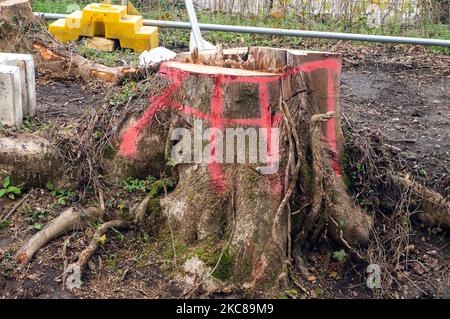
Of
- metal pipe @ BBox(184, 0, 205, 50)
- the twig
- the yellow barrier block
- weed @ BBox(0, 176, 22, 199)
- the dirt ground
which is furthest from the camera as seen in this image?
the yellow barrier block

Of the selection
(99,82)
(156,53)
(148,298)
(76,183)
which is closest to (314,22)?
(156,53)

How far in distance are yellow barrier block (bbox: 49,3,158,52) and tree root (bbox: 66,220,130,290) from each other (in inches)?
154

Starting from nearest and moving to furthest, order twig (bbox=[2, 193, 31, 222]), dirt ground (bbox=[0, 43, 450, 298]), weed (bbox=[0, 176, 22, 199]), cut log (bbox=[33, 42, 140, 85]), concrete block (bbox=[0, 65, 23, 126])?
dirt ground (bbox=[0, 43, 450, 298]) < twig (bbox=[2, 193, 31, 222]) < weed (bbox=[0, 176, 22, 199]) < concrete block (bbox=[0, 65, 23, 126]) < cut log (bbox=[33, 42, 140, 85])

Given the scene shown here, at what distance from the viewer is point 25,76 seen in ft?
19.9

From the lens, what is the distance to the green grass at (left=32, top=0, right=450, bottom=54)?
948 cm

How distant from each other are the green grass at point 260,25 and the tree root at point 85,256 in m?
4.39

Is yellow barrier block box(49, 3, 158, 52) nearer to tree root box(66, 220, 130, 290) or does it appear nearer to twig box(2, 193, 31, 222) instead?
twig box(2, 193, 31, 222)

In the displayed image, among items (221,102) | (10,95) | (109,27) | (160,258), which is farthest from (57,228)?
(109,27)

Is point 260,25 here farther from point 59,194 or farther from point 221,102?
point 221,102

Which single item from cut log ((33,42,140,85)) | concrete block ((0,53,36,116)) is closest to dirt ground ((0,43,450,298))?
concrete block ((0,53,36,116))

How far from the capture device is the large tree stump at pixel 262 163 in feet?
15.9

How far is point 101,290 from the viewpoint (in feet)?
15.9

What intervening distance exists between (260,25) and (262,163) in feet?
17.8
